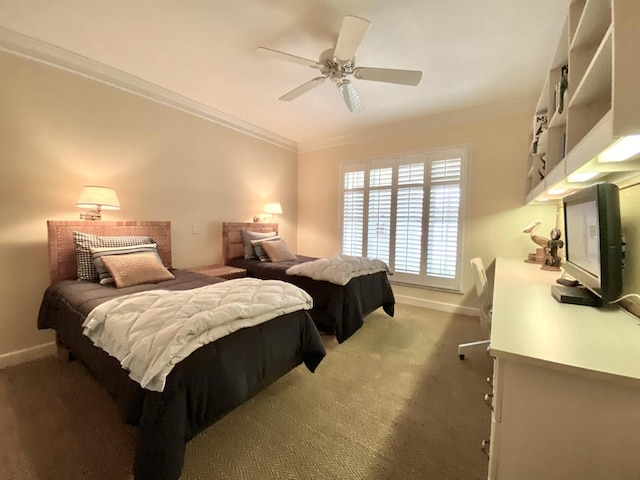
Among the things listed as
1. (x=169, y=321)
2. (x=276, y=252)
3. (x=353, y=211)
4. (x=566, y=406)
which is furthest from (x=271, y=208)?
(x=566, y=406)

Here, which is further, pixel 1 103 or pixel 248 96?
pixel 248 96

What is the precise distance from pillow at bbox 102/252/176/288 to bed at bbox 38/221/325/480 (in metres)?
0.07

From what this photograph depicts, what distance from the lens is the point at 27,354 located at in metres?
2.23

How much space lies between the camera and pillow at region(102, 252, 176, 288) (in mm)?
2098

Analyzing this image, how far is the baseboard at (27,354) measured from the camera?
7.03 feet

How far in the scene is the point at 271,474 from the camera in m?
1.25

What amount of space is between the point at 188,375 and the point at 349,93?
2.49m

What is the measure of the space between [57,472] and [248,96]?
10.9ft

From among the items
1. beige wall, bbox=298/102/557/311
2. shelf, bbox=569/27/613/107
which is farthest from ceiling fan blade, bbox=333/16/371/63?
beige wall, bbox=298/102/557/311

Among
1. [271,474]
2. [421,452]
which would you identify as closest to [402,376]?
[421,452]

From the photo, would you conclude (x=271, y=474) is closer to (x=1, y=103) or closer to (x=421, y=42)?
(x=421, y=42)

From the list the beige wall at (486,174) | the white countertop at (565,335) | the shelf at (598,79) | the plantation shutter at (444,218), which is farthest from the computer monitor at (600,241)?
the plantation shutter at (444,218)

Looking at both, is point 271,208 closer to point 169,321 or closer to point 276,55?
point 276,55

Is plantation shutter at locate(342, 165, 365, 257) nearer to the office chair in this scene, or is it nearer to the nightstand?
the nightstand
